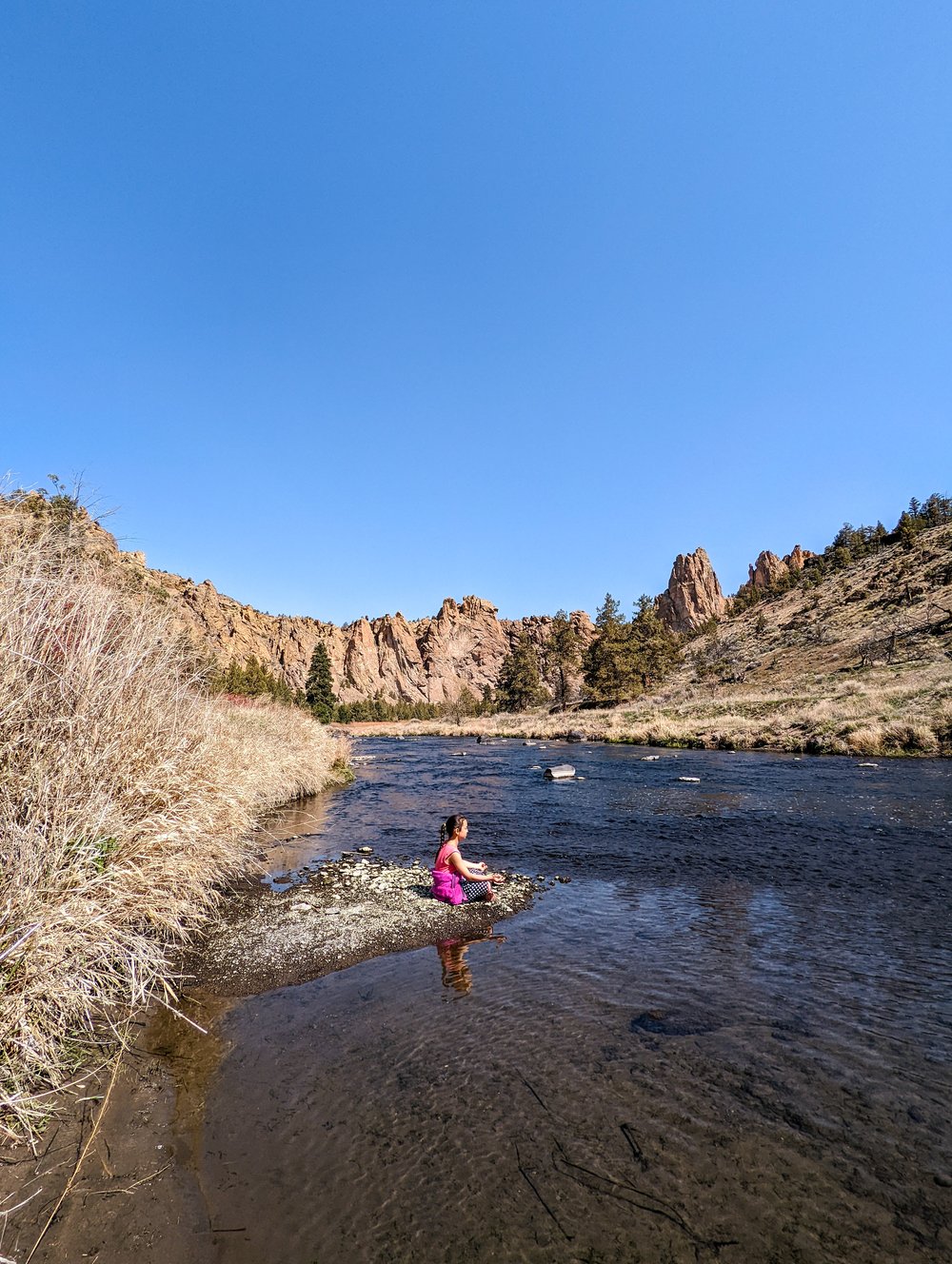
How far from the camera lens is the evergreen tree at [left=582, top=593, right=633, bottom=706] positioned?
6649cm

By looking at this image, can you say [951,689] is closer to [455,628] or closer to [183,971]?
[183,971]

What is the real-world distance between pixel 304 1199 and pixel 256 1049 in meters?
1.73

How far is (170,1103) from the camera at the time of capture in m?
4.07

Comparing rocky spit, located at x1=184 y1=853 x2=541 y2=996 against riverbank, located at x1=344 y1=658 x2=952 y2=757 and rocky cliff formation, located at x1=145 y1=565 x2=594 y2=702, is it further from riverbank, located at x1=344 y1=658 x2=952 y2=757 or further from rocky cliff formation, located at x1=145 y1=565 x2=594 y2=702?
rocky cliff formation, located at x1=145 y1=565 x2=594 y2=702

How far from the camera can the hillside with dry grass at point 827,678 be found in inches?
1054

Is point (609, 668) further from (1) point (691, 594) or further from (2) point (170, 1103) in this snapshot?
(1) point (691, 594)

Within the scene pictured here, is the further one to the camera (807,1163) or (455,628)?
(455,628)

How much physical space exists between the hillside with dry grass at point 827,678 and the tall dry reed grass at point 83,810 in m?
26.2

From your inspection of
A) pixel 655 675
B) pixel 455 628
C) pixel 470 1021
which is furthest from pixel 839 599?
pixel 455 628

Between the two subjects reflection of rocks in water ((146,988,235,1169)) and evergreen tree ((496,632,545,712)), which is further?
evergreen tree ((496,632,545,712))

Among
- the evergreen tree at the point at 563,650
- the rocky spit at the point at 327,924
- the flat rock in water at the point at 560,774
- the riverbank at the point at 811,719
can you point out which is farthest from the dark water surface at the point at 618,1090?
the evergreen tree at the point at 563,650

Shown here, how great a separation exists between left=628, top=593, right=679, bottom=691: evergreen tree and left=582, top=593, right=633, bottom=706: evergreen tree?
4.49 ft

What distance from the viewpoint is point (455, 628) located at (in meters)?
176

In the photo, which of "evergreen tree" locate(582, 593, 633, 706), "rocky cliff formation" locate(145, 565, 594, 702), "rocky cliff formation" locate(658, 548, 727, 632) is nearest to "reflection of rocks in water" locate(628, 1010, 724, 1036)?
"evergreen tree" locate(582, 593, 633, 706)
